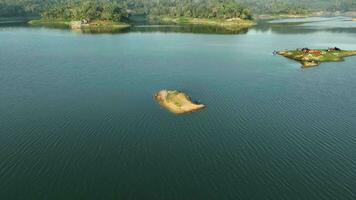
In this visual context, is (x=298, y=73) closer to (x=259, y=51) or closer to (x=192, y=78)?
(x=192, y=78)

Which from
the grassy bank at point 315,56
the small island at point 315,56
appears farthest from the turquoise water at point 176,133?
the grassy bank at point 315,56

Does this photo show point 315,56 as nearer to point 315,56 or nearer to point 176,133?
point 315,56

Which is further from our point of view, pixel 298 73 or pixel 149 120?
pixel 298 73

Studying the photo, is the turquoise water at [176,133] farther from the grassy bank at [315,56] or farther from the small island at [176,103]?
the grassy bank at [315,56]

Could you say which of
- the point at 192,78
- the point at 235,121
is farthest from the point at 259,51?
the point at 235,121

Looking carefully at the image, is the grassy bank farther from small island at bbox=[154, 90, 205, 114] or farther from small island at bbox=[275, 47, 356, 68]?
small island at bbox=[154, 90, 205, 114]

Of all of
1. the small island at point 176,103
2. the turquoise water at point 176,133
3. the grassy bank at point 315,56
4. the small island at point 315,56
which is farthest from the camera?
the grassy bank at point 315,56
